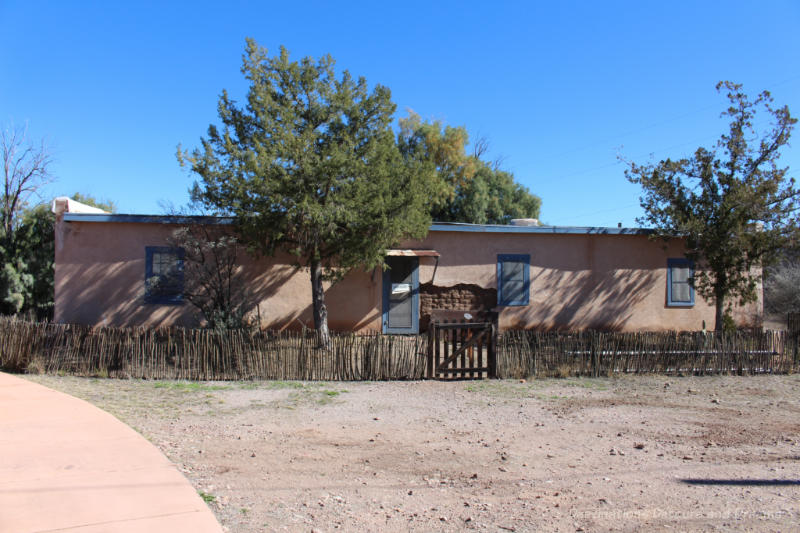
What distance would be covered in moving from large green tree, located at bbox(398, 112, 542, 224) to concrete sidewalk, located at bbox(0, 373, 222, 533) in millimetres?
28128

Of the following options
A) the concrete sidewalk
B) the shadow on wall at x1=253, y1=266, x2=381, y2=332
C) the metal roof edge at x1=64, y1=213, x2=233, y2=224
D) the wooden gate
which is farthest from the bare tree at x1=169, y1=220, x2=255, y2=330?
the concrete sidewalk

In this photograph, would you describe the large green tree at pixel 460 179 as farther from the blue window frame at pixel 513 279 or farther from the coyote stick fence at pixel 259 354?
the coyote stick fence at pixel 259 354

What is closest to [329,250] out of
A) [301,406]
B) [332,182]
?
[332,182]

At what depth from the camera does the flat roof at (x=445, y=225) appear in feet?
42.4

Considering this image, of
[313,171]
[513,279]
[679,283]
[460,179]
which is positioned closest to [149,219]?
[313,171]

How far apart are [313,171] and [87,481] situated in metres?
7.18

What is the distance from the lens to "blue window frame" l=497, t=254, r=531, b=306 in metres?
14.7

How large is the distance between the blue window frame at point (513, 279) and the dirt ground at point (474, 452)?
531 centimetres

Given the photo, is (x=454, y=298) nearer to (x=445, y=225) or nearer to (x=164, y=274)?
(x=445, y=225)

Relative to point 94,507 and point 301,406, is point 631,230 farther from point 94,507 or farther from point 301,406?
point 94,507

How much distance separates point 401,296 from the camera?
14.4m

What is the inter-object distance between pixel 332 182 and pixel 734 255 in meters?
9.04

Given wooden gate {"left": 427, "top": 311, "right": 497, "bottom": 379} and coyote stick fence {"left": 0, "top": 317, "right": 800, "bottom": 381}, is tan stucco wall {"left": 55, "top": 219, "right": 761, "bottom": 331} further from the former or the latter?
wooden gate {"left": 427, "top": 311, "right": 497, "bottom": 379}

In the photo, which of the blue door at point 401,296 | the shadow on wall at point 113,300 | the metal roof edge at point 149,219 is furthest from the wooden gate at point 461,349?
the metal roof edge at point 149,219
